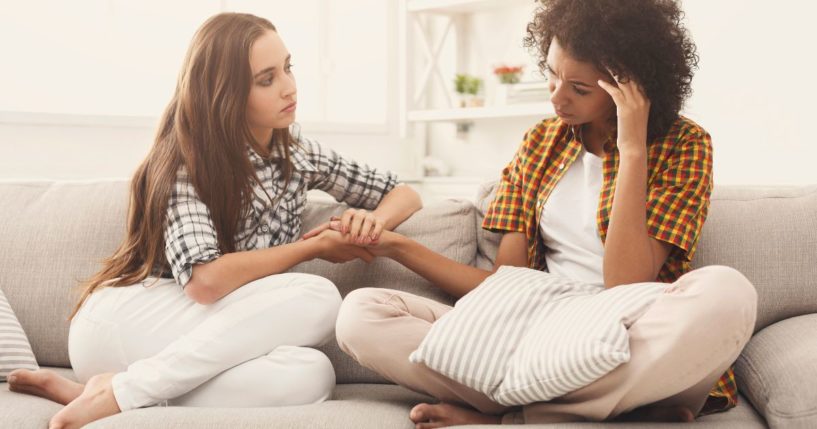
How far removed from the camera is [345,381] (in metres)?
1.83

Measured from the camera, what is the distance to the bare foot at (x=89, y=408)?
1.49 m

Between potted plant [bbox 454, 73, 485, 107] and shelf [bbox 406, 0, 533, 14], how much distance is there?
1.04 ft

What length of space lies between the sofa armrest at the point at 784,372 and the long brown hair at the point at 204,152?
100 centimetres

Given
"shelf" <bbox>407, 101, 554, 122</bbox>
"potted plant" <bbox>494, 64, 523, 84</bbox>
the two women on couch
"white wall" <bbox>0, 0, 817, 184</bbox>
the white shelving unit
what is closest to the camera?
the two women on couch

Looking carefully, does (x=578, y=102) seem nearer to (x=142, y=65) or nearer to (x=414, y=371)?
(x=414, y=371)

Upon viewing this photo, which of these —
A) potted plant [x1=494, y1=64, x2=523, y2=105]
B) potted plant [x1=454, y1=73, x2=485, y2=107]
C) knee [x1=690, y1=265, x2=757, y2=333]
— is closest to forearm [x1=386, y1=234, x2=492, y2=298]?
knee [x1=690, y1=265, x2=757, y2=333]

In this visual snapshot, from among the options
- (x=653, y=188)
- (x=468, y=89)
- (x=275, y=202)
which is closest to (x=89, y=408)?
(x=275, y=202)

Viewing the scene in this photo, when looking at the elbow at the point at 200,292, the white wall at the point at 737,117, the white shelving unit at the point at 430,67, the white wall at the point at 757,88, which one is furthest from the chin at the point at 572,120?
the white shelving unit at the point at 430,67

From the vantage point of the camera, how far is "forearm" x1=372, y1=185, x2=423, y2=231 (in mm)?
1920

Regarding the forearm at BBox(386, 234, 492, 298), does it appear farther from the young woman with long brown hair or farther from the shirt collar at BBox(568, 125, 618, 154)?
the shirt collar at BBox(568, 125, 618, 154)

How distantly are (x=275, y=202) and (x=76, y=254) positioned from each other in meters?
0.44

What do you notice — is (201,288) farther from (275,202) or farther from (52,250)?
(52,250)

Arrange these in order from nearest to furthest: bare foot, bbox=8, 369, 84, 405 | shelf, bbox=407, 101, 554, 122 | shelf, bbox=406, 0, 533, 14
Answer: bare foot, bbox=8, 369, 84, 405, shelf, bbox=407, 101, 554, 122, shelf, bbox=406, 0, 533, 14

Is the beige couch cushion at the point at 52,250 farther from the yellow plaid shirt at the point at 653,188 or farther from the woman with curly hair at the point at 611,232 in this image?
the yellow plaid shirt at the point at 653,188
